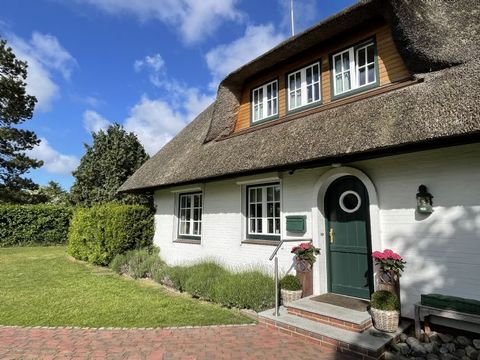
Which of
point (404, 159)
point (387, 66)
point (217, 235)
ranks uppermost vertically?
point (387, 66)

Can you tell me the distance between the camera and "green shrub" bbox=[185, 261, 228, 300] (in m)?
7.16

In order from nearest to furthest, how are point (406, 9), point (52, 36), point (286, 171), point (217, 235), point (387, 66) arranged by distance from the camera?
point (406, 9)
point (387, 66)
point (286, 171)
point (217, 235)
point (52, 36)

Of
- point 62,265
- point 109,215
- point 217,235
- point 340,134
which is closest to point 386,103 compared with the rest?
point 340,134

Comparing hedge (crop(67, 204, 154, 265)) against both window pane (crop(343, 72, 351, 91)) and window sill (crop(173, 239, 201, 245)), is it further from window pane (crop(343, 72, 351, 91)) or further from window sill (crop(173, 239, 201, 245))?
window pane (crop(343, 72, 351, 91))

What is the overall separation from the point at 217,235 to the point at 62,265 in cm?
759

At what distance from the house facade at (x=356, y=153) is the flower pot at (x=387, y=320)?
0.71 meters

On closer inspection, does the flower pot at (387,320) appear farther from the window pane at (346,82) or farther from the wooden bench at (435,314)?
the window pane at (346,82)

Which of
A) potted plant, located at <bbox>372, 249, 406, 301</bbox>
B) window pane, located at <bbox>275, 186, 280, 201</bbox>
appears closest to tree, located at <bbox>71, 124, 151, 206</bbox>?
window pane, located at <bbox>275, 186, 280, 201</bbox>

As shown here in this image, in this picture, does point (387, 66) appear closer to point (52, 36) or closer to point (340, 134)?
point (340, 134)

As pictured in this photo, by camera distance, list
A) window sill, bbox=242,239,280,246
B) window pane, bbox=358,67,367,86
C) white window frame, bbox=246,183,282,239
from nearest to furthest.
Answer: window pane, bbox=358,67,367,86, window sill, bbox=242,239,280,246, white window frame, bbox=246,183,282,239

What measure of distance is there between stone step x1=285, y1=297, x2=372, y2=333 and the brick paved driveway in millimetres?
578

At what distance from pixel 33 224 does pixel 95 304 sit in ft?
53.7

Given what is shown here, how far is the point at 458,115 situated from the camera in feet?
13.7

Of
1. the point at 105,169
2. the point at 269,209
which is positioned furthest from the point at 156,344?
the point at 105,169
